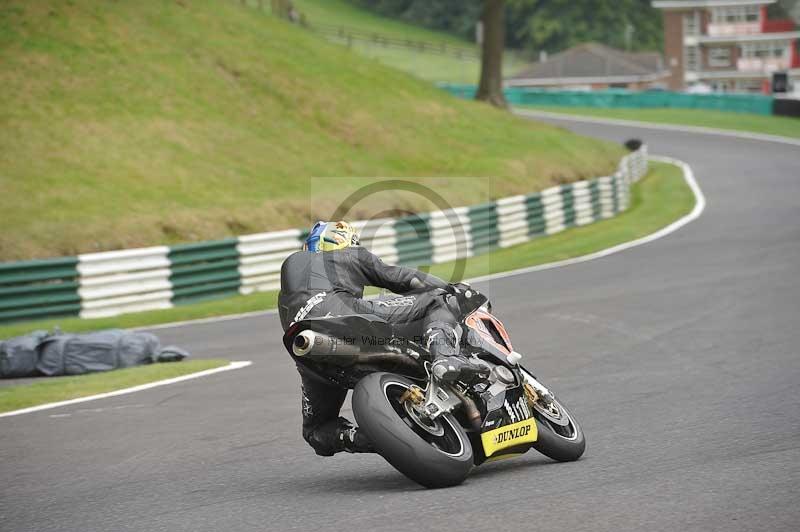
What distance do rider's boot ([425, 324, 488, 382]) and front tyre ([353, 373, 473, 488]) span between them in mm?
243

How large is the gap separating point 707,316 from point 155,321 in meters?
7.99

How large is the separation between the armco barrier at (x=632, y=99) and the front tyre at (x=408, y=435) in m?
52.8

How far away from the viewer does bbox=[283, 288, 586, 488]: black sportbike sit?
5.76m

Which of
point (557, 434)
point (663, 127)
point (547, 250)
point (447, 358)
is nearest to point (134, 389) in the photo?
point (557, 434)

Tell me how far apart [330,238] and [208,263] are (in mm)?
12182

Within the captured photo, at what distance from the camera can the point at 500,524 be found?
5.07 metres

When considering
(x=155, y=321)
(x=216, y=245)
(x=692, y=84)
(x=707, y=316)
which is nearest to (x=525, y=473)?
(x=707, y=316)

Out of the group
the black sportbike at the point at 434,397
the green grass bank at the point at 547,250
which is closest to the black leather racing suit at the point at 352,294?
the black sportbike at the point at 434,397

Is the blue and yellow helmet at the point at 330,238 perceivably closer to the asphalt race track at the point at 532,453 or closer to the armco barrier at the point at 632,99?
the asphalt race track at the point at 532,453

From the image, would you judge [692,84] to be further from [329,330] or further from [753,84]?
[329,330]

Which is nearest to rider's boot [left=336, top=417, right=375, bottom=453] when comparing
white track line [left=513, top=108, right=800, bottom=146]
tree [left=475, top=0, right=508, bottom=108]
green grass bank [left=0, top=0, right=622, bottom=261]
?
green grass bank [left=0, top=0, right=622, bottom=261]

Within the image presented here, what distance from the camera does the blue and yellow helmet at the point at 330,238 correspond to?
638cm

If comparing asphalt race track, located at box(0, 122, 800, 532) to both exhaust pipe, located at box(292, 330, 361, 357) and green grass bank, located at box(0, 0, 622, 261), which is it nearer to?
exhaust pipe, located at box(292, 330, 361, 357)

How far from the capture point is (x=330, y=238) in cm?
639
